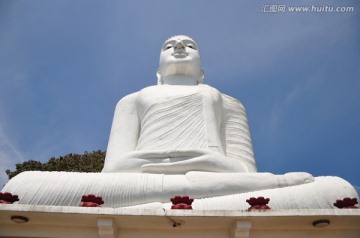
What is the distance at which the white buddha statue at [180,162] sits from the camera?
19.4 feet

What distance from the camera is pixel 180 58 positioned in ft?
29.2

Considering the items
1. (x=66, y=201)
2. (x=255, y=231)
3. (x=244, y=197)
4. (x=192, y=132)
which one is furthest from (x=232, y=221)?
(x=192, y=132)

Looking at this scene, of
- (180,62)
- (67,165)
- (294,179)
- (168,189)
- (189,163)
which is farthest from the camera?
(67,165)

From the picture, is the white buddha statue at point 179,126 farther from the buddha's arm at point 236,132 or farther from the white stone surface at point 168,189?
the white stone surface at point 168,189

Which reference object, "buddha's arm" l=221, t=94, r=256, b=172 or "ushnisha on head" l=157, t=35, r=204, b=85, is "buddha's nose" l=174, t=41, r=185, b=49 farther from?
"buddha's arm" l=221, t=94, r=256, b=172

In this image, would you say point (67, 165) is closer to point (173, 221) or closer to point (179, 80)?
point (179, 80)

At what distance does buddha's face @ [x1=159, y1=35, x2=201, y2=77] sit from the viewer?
8859 millimetres

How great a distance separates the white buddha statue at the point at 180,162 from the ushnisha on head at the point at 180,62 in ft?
0.06

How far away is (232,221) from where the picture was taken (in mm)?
4473

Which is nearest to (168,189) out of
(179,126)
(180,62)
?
(179,126)

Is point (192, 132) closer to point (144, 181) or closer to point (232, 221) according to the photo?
point (144, 181)

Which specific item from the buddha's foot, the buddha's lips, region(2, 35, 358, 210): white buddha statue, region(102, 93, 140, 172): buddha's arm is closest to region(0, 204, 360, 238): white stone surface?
region(2, 35, 358, 210): white buddha statue

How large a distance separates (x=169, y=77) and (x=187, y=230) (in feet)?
15.4

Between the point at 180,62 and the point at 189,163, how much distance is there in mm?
2727
